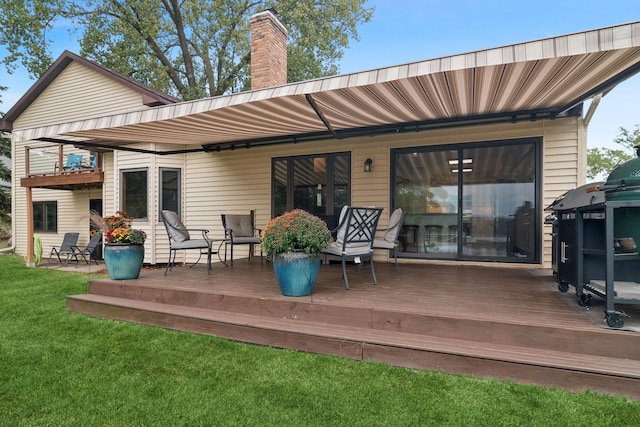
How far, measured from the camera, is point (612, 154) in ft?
81.9

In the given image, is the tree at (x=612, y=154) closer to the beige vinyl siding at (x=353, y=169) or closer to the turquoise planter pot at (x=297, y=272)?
the beige vinyl siding at (x=353, y=169)

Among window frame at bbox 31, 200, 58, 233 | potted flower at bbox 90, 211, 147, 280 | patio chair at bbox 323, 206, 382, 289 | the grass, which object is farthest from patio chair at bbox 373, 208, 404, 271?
window frame at bbox 31, 200, 58, 233

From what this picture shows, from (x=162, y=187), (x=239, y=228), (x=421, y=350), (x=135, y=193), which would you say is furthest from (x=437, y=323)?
(x=135, y=193)

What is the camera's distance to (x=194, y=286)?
13.7 feet

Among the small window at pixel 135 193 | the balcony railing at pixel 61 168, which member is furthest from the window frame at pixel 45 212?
the small window at pixel 135 193

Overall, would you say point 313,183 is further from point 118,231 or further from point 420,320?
point 420,320

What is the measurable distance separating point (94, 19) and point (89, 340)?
1693 centimetres

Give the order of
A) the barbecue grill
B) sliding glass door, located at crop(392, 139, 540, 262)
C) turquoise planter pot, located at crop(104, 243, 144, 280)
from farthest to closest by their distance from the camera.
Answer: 1. sliding glass door, located at crop(392, 139, 540, 262)
2. turquoise planter pot, located at crop(104, 243, 144, 280)
3. the barbecue grill

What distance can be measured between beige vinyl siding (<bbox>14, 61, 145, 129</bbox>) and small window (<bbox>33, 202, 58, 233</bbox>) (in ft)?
8.86

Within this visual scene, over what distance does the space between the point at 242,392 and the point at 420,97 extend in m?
3.57

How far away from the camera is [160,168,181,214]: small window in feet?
28.6

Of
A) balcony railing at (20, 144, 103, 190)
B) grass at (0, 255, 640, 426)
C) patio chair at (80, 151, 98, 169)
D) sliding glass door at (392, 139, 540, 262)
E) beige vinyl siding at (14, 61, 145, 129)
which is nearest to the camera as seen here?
grass at (0, 255, 640, 426)

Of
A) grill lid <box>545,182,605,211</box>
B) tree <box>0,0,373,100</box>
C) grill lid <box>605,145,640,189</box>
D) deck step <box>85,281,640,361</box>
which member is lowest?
deck step <box>85,281,640,361</box>

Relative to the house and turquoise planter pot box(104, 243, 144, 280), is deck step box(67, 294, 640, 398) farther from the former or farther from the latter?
the house
